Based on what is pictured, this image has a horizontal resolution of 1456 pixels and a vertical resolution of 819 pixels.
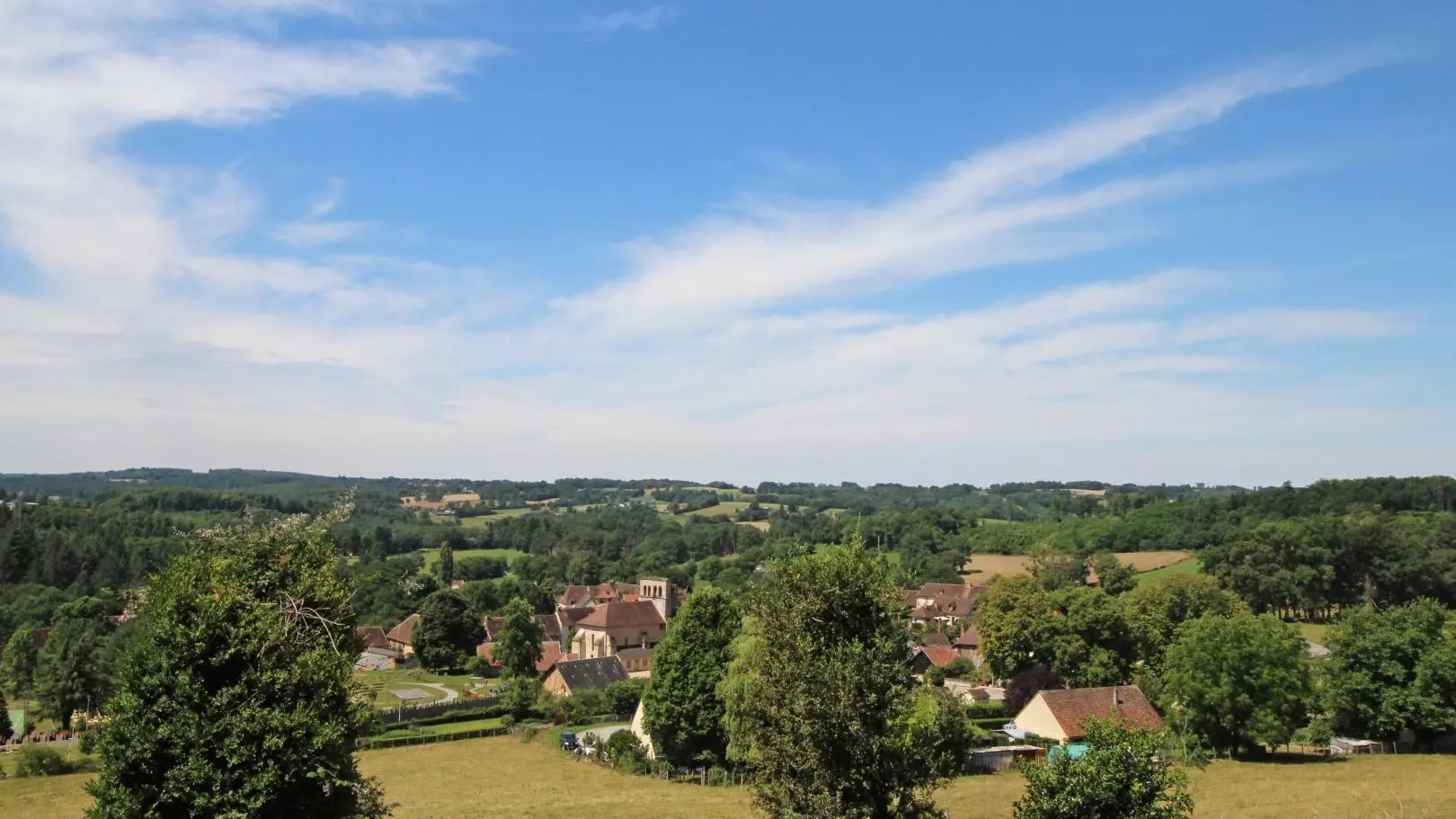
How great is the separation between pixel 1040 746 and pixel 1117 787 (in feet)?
93.1

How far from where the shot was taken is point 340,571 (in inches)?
768

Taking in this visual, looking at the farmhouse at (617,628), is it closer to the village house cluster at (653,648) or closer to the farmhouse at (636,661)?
the village house cluster at (653,648)

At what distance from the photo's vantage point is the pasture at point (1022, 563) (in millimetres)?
117688

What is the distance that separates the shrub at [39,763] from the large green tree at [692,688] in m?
28.1

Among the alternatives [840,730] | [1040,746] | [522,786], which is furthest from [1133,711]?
[840,730]

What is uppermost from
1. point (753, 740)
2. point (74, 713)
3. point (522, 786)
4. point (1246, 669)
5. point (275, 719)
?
point (275, 719)

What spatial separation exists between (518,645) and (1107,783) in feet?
193

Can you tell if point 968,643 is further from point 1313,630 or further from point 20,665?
point 20,665

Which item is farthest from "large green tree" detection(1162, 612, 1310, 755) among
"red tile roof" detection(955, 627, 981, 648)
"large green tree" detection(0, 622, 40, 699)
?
"large green tree" detection(0, 622, 40, 699)

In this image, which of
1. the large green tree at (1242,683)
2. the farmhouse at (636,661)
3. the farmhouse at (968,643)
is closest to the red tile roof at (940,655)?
the farmhouse at (968,643)

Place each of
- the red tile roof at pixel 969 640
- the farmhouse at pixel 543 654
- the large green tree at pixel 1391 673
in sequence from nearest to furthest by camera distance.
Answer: the large green tree at pixel 1391 673, the farmhouse at pixel 543 654, the red tile roof at pixel 969 640

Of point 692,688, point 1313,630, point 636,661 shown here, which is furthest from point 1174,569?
point 692,688

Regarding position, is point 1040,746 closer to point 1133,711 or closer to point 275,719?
→ point 1133,711

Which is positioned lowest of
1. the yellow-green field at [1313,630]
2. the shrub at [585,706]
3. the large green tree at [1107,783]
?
the shrub at [585,706]
